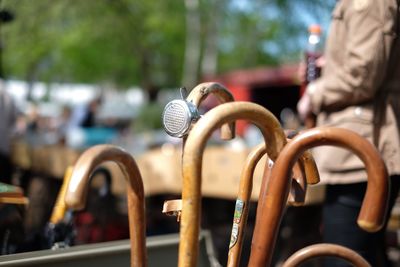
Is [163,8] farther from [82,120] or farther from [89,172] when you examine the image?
[89,172]

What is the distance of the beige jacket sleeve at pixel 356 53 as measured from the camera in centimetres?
179

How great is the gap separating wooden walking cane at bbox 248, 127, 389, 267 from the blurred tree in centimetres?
263

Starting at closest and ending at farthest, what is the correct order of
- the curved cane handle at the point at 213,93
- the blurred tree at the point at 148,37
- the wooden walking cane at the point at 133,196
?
1. the wooden walking cane at the point at 133,196
2. the curved cane handle at the point at 213,93
3. the blurred tree at the point at 148,37

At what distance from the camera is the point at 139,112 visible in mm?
12852

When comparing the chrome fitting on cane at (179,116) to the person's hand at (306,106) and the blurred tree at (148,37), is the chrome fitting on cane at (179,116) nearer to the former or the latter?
the person's hand at (306,106)

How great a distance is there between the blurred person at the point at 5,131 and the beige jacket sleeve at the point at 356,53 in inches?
93.8

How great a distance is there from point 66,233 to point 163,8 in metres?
9.24

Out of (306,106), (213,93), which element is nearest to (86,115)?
(306,106)

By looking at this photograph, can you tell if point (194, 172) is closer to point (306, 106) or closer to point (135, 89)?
point (306, 106)

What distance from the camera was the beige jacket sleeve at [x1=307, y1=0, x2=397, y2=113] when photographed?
5.86ft

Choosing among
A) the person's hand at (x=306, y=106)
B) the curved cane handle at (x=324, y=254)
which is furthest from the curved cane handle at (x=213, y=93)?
the person's hand at (x=306, y=106)

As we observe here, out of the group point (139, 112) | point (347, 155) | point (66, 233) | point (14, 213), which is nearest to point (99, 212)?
point (66, 233)

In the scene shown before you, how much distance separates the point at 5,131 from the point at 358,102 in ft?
8.46

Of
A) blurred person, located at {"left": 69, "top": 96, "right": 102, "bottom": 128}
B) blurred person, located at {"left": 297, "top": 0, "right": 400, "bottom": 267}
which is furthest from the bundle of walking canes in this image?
blurred person, located at {"left": 69, "top": 96, "right": 102, "bottom": 128}
